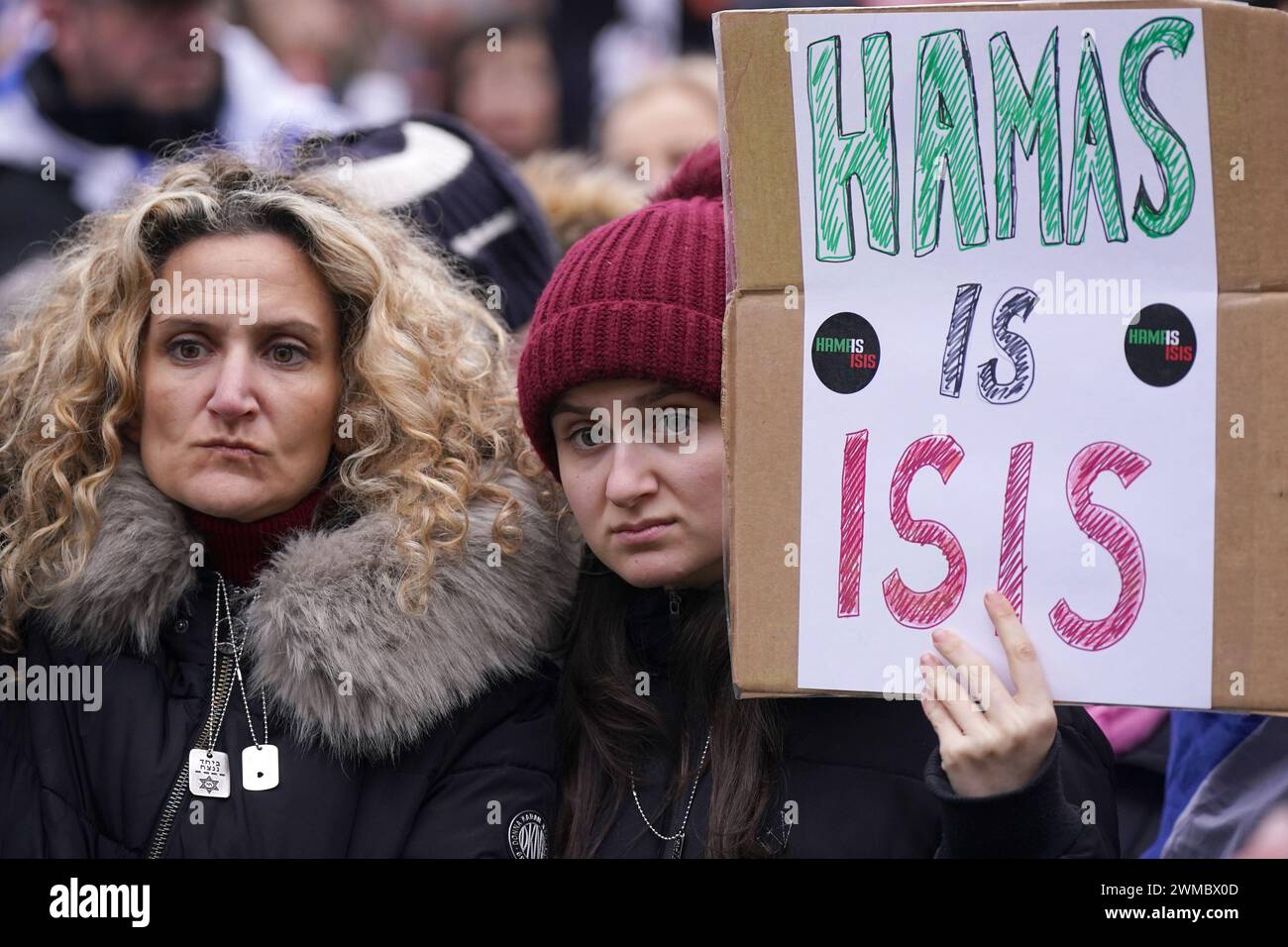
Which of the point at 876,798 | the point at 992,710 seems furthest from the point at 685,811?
the point at 992,710

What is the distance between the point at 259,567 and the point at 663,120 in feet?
7.39

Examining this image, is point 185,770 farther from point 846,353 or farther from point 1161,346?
point 1161,346

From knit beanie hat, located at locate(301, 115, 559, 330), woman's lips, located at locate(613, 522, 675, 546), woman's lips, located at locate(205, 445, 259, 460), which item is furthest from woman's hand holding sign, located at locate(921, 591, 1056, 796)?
knit beanie hat, located at locate(301, 115, 559, 330)

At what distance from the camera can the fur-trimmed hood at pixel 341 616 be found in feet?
6.47

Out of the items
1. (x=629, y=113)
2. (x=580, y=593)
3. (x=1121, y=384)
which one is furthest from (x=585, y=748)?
(x=629, y=113)

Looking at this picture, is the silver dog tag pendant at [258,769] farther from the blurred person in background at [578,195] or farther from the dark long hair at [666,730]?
the blurred person in background at [578,195]

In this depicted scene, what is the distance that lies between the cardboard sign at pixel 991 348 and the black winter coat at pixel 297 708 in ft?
1.58

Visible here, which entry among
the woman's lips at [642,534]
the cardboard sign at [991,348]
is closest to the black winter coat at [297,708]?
the woman's lips at [642,534]

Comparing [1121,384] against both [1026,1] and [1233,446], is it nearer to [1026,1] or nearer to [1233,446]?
[1233,446]

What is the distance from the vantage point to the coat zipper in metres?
1.93

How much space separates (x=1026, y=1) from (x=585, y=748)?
3.80ft

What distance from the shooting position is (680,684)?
2.04m

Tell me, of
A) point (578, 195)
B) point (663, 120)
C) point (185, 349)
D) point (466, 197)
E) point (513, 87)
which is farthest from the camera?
point (513, 87)

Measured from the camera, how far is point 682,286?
2002mm
